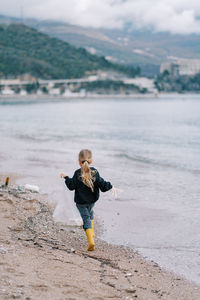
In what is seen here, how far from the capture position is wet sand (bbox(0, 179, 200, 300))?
178 inches

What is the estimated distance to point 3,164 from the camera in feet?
56.6

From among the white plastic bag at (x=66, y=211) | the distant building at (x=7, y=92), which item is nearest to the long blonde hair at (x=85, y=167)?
the white plastic bag at (x=66, y=211)

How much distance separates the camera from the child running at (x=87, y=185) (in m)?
6.30

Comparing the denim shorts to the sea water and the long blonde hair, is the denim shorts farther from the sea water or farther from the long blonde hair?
the sea water

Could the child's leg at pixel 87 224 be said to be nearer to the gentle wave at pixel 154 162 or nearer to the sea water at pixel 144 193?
the sea water at pixel 144 193

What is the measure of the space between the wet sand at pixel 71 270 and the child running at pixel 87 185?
390mm

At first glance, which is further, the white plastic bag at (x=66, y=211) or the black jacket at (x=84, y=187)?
the white plastic bag at (x=66, y=211)

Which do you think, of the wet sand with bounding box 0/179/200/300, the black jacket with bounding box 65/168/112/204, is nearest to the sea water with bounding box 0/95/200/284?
the wet sand with bounding box 0/179/200/300

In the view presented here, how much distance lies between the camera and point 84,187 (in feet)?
21.2

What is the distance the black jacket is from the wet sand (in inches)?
25.6

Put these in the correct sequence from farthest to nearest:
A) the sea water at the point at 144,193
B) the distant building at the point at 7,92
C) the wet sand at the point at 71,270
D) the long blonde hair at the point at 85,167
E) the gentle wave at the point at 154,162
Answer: the distant building at the point at 7,92, the gentle wave at the point at 154,162, the sea water at the point at 144,193, the long blonde hair at the point at 85,167, the wet sand at the point at 71,270

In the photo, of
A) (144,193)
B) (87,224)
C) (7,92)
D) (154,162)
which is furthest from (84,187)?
(7,92)

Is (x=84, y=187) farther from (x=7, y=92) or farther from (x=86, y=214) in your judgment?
(x=7, y=92)

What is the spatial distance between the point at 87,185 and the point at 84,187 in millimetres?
83
